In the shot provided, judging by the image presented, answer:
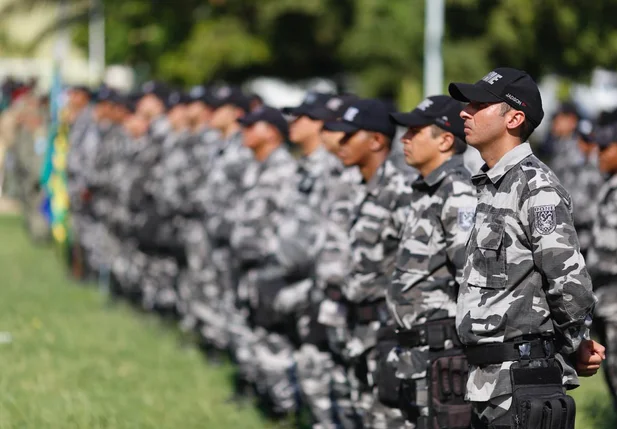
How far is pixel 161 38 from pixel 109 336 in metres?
23.0

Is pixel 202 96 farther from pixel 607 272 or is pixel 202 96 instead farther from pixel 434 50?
pixel 434 50

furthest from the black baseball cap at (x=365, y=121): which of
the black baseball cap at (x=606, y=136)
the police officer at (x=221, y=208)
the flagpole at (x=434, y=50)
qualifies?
the flagpole at (x=434, y=50)

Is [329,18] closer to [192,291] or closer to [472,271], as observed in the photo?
[192,291]

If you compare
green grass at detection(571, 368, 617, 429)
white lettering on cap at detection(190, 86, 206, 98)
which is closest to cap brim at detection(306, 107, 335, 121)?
green grass at detection(571, 368, 617, 429)

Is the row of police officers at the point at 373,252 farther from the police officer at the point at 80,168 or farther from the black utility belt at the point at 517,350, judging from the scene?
the police officer at the point at 80,168

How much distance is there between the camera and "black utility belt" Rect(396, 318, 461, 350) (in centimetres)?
585

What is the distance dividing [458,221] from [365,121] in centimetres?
137

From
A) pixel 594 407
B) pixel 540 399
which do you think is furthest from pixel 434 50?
pixel 540 399

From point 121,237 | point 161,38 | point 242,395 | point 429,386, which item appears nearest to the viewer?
point 429,386

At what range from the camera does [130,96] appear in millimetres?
14008

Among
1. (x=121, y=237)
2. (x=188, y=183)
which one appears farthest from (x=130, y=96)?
(x=188, y=183)

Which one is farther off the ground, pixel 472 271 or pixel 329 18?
pixel 472 271

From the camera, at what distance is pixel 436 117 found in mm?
6098

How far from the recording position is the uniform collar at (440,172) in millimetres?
5895
